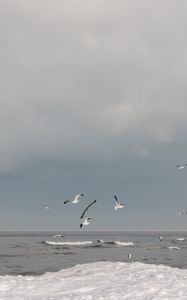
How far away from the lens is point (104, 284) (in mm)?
21219

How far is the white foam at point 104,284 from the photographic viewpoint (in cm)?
1881

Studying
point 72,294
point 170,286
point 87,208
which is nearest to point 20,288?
point 72,294

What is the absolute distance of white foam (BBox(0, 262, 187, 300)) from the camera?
61.7ft

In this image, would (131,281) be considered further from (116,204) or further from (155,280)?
(116,204)

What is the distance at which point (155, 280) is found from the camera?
21438mm

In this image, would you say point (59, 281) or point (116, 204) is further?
point (116, 204)

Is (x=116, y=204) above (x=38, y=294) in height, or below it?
above

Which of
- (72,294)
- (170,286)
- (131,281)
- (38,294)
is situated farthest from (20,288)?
(170,286)

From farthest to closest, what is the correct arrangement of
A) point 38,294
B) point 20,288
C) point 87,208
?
point 87,208, point 20,288, point 38,294

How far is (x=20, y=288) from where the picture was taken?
21.4m

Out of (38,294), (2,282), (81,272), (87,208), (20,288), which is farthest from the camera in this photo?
(87,208)

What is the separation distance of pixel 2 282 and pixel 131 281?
567 centimetres

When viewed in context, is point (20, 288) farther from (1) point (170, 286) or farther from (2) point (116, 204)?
(2) point (116, 204)

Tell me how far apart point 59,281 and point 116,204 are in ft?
28.6
